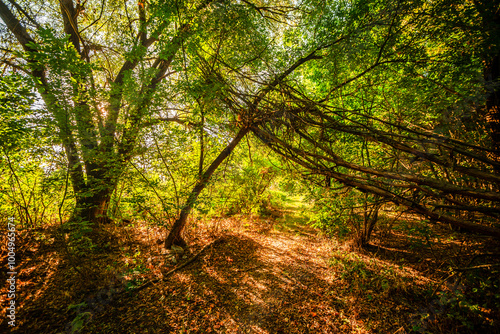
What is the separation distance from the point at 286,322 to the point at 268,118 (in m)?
3.74

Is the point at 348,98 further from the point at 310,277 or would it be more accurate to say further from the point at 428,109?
the point at 310,277

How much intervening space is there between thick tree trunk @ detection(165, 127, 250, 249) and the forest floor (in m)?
0.43

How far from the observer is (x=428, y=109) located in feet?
10.5

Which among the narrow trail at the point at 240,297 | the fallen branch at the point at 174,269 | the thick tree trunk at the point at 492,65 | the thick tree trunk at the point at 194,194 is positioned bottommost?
the narrow trail at the point at 240,297

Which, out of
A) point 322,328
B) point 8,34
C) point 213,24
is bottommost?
point 322,328

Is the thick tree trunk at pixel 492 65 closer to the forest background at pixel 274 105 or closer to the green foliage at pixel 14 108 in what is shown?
the forest background at pixel 274 105

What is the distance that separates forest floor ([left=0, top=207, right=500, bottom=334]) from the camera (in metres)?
2.72

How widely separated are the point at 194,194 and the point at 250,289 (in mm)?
2581

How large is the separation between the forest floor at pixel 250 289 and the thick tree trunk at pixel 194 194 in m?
0.43

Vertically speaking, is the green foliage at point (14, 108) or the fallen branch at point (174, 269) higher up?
the green foliage at point (14, 108)

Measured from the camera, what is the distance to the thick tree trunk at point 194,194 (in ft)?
13.4

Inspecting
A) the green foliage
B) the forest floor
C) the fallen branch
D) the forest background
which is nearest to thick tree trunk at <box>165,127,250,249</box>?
the forest background

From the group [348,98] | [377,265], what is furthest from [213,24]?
[377,265]

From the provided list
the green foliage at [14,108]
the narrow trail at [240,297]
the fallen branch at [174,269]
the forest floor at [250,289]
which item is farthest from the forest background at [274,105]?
the narrow trail at [240,297]
